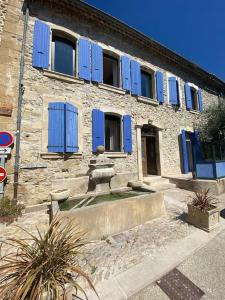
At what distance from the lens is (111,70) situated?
926cm

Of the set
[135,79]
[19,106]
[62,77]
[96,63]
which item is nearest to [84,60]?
[96,63]

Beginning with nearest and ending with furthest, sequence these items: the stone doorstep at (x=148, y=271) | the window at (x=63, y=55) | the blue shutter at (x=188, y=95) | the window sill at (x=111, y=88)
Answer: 1. the stone doorstep at (x=148, y=271)
2. the window at (x=63, y=55)
3. the window sill at (x=111, y=88)
4. the blue shutter at (x=188, y=95)

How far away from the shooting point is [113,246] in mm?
3529

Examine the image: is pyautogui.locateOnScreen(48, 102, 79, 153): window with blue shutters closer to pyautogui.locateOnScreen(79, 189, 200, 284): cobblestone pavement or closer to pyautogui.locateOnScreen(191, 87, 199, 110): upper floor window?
pyautogui.locateOnScreen(79, 189, 200, 284): cobblestone pavement

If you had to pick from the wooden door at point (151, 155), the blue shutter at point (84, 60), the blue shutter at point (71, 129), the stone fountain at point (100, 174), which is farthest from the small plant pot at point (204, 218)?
the blue shutter at point (84, 60)

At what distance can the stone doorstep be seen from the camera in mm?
2373

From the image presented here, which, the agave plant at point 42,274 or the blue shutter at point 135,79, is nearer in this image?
the agave plant at point 42,274

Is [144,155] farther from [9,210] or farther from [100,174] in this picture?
[9,210]

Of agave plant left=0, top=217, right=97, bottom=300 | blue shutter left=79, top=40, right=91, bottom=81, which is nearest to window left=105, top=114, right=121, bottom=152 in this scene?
blue shutter left=79, top=40, right=91, bottom=81

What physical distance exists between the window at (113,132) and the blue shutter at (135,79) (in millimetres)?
1797

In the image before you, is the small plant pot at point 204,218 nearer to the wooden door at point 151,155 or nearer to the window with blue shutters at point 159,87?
the wooden door at point 151,155

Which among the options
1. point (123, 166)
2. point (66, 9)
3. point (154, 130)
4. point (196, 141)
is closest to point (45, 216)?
point (123, 166)

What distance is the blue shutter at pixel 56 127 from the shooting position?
6.15 meters

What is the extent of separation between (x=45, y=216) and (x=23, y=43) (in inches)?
237
